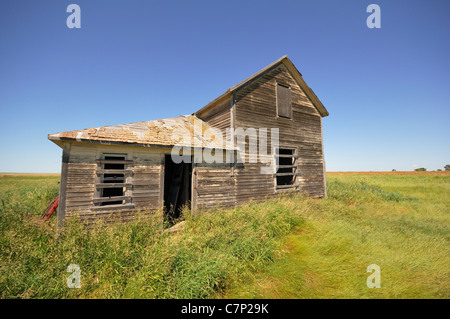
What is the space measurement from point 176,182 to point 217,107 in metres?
4.50

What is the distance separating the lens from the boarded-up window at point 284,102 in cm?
996

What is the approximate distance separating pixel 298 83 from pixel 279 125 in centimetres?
341

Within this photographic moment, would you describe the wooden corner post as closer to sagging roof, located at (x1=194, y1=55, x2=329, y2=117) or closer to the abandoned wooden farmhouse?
the abandoned wooden farmhouse

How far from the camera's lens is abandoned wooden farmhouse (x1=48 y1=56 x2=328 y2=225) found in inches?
216

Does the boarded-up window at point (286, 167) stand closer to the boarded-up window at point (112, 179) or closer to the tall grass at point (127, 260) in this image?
the tall grass at point (127, 260)

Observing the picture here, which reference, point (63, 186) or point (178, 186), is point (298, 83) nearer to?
point (178, 186)

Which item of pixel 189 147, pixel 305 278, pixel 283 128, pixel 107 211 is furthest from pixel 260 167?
pixel 107 211

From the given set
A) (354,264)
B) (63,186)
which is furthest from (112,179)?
(354,264)

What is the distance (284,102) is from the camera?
10180 mm

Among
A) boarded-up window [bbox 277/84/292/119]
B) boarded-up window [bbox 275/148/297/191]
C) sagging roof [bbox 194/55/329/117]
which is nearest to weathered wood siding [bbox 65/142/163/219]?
sagging roof [bbox 194/55/329/117]

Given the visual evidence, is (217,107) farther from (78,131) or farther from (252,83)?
(78,131)

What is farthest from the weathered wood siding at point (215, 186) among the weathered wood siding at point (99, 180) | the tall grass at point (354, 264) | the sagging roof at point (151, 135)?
the tall grass at point (354, 264)

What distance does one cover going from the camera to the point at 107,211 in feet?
18.5

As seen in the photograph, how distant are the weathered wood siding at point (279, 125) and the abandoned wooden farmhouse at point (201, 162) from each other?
0.05 metres
